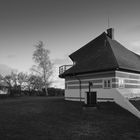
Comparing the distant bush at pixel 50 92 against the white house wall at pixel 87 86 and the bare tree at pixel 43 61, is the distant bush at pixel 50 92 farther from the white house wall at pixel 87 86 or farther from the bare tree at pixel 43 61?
the white house wall at pixel 87 86

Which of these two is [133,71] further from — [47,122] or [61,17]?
[47,122]

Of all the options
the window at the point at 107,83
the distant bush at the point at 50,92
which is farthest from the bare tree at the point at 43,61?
the window at the point at 107,83

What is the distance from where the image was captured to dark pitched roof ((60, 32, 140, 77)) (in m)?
19.0

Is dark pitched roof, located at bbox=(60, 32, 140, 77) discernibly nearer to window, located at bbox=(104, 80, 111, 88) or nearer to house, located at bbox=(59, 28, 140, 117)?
house, located at bbox=(59, 28, 140, 117)

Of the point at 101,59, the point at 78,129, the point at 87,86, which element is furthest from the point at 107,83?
the point at 78,129

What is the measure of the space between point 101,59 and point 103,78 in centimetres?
238

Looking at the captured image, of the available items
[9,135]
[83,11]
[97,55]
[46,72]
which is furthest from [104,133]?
[46,72]

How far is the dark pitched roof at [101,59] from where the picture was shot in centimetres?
1897

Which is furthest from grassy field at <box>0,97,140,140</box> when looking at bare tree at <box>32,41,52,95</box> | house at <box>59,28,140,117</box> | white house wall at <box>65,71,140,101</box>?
bare tree at <box>32,41,52,95</box>

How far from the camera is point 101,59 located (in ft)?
66.8

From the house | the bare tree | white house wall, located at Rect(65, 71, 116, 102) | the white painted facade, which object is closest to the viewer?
the white painted facade

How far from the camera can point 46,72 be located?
3959 centimetres

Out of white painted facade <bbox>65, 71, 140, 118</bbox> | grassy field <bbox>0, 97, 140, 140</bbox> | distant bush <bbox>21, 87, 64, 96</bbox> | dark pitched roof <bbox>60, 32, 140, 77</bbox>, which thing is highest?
dark pitched roof <bbox>60, 32, 140, 77</bbox>

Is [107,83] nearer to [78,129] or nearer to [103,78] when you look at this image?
[103,78]
